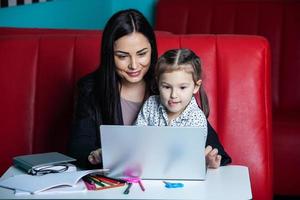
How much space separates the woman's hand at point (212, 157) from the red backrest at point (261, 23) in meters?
1.73

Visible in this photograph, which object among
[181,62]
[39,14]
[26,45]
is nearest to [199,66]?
[181,62]

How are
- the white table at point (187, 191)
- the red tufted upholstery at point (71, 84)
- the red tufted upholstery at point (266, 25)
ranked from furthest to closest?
the red tufted upholstery at point (266, 25), the red tufted upholstery at point (71, 84), the white table at point (187, 191)

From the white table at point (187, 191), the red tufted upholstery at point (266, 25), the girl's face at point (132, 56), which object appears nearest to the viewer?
the white table at point (187, 191)

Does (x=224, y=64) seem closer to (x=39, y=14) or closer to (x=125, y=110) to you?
(x=125, y=110)

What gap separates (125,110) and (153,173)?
1.47 feet

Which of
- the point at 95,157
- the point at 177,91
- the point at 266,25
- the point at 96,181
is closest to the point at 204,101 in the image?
the point at 177,91

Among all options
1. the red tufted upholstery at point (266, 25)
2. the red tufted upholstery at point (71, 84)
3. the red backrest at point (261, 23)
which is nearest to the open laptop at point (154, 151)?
the red tufted upholstery at point (71, 84)

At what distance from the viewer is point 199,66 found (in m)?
1.86

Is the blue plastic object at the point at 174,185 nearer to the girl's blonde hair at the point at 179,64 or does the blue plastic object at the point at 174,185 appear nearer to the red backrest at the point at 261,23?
the girl's blonde hair at the point at 179,64

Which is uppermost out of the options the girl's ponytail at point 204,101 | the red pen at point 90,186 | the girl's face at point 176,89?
the girl's face at point 176,89

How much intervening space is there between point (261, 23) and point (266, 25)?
3 centimetres

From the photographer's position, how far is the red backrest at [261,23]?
3406 mm

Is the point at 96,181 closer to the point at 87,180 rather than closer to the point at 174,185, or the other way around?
the point at 87,180

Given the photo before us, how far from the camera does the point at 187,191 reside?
154 cm
